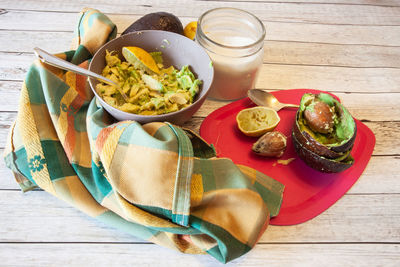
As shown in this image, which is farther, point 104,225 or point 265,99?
point 265,99

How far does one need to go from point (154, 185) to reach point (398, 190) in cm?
57

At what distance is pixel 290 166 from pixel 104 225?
44cm

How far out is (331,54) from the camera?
1.11 m

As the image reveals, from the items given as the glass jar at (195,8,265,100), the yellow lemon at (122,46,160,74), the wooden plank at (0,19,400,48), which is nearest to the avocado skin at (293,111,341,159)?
the glass jar at (195,8,265,100)

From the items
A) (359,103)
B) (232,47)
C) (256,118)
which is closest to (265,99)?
(256,118)

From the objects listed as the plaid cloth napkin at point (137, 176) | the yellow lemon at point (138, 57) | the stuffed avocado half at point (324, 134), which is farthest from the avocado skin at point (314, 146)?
the yellow lemon at point (138, 57)

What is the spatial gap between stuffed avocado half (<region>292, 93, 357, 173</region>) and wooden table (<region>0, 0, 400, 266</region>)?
0.10 meters

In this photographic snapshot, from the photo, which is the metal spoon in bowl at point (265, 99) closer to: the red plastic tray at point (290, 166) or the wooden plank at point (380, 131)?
the red plastic tray at point (290, 166)

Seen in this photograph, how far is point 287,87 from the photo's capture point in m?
0.99

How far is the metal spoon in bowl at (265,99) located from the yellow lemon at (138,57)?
26 centimetres

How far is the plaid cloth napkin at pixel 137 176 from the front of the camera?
60 centimetres

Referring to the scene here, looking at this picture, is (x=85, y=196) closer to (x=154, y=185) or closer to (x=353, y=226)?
(x=154, y=185)

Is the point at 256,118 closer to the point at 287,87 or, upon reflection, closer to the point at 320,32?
the point at 287,87

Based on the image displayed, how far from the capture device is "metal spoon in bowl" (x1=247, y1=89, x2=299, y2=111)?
90cm
